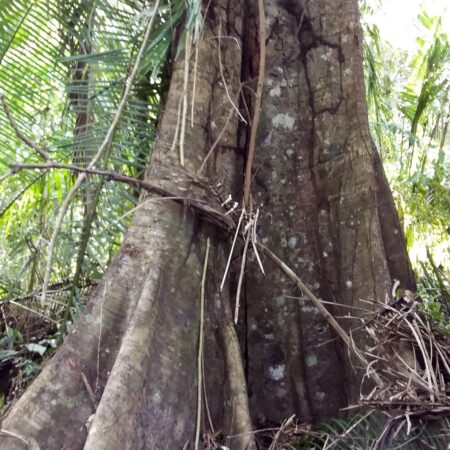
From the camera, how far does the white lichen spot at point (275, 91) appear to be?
2.66 meters

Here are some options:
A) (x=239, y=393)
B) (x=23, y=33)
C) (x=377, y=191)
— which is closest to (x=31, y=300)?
(x=23, y=33)

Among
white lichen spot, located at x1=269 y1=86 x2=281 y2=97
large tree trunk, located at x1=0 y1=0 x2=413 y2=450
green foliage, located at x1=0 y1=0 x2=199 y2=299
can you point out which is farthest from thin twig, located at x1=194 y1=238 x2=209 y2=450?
white lichen spot, located at x1=269 y1=86 x2=281 y2=97

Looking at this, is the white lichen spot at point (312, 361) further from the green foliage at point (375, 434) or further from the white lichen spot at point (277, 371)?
the green foliage at point (375, 434)

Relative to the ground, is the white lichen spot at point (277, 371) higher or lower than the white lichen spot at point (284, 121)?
lower

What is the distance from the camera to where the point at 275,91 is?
8.76 ft

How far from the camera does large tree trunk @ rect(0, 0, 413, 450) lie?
67.8 inches

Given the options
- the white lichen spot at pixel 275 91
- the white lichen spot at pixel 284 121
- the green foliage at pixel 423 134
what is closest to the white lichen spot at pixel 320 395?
the white lichen spot at pixel 284 121

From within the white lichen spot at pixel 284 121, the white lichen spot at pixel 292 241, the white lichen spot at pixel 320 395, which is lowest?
the white lichen spot at pixel 320 395

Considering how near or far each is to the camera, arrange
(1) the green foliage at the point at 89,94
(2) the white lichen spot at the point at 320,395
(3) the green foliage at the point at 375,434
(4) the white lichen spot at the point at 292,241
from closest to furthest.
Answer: (3) the green foliage at the point at 375,434
(2) the white lichen spot at the point at 320,395
(4) the white lichen spot at the point at 292,241
(1) the green foliage at the point at 89,94

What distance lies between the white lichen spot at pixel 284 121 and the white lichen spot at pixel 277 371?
1.01 meters

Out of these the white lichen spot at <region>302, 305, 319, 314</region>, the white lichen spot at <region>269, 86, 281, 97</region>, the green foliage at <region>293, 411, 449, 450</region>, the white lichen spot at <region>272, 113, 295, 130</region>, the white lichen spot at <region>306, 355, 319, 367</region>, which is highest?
the white lichen spot at <region>269, 86, 281, 97</region>

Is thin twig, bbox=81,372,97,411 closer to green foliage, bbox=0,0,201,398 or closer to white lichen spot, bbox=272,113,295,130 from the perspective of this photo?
green foliage, bbox=0,0,201,398

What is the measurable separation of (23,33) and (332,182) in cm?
164

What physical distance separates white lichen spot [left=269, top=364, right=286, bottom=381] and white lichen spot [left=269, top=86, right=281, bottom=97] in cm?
118
